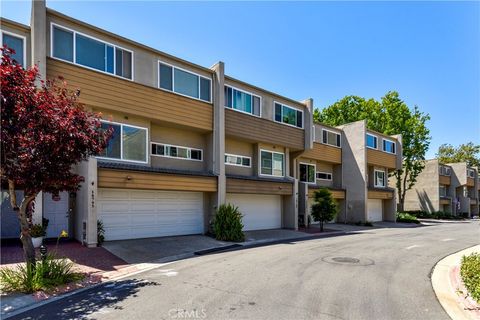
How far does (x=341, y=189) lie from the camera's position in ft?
101

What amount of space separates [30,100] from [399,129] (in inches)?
1620

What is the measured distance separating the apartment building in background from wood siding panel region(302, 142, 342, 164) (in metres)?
0.73

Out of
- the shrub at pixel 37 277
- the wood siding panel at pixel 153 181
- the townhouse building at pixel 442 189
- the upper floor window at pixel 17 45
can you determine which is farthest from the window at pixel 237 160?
the townhouse building at pixel 442 189

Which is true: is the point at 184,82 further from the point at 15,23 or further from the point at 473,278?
the point at 473,278

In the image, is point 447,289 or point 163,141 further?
point 163,141

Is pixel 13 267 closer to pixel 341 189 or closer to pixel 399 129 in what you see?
pixel 341 189

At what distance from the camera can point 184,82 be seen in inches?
716

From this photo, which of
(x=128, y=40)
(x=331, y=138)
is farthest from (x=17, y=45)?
(x=331, y=138)

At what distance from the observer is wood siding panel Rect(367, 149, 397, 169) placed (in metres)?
31.7

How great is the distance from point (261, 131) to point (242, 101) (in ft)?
7.86

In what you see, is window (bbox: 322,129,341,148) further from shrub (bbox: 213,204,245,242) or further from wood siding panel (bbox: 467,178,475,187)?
wood siding panel (bbox: 467,178,475,187)

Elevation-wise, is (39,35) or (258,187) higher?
(39,35)

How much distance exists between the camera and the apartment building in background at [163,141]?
13883mm

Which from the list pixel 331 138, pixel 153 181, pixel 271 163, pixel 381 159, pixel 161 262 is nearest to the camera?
pixel 161 262
